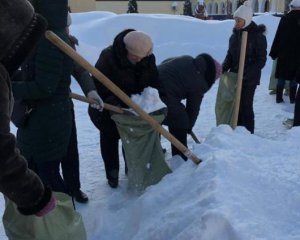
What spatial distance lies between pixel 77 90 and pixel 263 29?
411 cm

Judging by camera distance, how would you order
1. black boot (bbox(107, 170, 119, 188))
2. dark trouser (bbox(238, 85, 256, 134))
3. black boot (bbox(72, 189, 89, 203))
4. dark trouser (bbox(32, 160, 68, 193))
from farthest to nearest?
dark trouser (bbox(238, 85, 256, 134)), black boot (bbox(107, 170, 119, 188)), black boot (bbox(72, 189, 89, 203)), dark trouser (bbox(32, 160, 68, 193))

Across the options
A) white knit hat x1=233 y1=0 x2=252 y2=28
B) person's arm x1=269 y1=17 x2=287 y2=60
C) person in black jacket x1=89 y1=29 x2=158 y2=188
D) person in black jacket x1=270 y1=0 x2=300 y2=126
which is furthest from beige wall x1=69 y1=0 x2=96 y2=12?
person in black jacket x1=89 y1=29 x2=158 y2=188

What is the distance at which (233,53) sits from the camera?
4.71 meters

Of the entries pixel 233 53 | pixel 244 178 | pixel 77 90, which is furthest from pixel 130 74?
pixel 77 90

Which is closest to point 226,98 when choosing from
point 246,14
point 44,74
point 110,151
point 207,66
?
point 246,14

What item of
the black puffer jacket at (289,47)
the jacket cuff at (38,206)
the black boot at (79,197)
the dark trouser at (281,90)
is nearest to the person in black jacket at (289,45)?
the black puffer jacket at (289,47)

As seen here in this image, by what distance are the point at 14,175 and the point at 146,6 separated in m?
31.6

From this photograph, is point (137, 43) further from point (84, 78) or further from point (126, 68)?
point (84, 78)

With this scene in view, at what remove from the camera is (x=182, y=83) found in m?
3.64

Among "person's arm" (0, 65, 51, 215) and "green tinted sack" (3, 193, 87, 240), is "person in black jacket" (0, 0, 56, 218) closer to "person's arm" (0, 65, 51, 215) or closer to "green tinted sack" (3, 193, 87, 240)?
"person's arm" (0, 65, 51, 215)

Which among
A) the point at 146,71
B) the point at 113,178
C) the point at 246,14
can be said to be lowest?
the point at 113,178

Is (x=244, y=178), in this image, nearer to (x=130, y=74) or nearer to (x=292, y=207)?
(x=292, y=207)

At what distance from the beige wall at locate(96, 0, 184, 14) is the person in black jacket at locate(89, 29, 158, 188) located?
28374 mm

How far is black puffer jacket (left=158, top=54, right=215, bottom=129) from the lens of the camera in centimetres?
364
